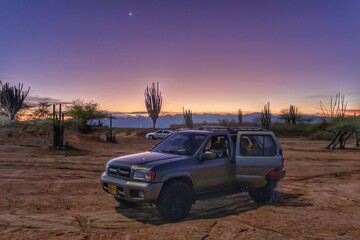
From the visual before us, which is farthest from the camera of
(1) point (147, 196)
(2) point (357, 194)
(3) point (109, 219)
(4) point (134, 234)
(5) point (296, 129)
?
(5) point (296, 129)

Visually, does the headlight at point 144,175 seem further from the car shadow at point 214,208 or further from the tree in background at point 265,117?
the tree in background at point 265,117

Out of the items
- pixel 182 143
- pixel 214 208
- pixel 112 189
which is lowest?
pixel 214 208

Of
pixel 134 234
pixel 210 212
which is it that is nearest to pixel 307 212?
pixel 210 212

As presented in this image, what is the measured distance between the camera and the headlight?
7.02 meters

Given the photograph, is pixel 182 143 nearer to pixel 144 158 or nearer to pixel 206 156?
pixel 206 156

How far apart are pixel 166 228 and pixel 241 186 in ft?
8.31

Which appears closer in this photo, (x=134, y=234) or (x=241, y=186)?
(x=134, y=234)

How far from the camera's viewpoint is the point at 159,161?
7.35 meters

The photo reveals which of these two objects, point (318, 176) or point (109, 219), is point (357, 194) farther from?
point (109, 219)

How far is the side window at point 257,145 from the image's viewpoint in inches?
346

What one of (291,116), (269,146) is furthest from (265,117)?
(269,146)

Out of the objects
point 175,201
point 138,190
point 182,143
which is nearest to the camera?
point 138,190

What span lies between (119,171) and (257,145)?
11.5 ft

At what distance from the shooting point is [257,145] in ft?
29.7
